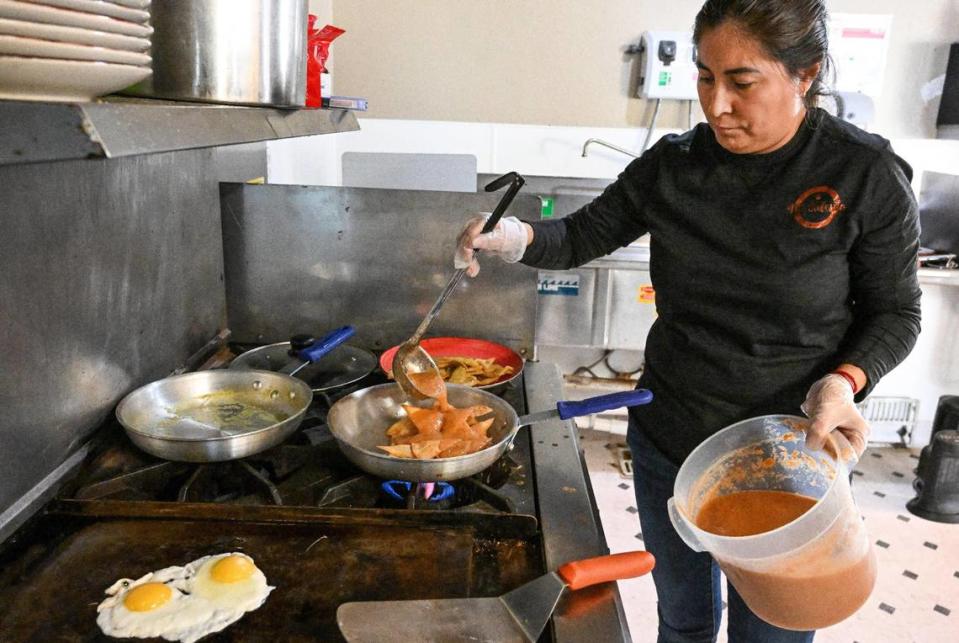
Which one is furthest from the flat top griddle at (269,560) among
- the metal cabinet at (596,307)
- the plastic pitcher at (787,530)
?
the metal cabinet at (596,307)

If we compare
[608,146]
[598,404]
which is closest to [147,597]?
[598,404]

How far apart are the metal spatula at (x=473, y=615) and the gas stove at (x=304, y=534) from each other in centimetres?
3

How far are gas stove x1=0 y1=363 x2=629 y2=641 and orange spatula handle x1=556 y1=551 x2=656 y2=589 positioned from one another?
27 millimetres

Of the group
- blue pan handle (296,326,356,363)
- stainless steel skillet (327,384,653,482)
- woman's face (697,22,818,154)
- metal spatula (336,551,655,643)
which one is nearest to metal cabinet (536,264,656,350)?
blue pan handle (296,326,356,363)

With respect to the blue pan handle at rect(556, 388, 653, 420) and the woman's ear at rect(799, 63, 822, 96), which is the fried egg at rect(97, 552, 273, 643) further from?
the woman's ear at rect(799, 63, 822, 96)

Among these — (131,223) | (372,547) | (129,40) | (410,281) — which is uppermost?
(129,40)

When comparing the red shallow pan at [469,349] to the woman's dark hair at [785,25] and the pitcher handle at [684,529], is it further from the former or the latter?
the woman's dark hair at [785,25]

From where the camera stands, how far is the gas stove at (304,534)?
34.7 inches

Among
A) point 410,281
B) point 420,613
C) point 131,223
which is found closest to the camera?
point 420,613

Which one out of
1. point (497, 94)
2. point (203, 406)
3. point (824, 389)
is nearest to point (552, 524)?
point (824, 389)

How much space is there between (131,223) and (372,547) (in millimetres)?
780

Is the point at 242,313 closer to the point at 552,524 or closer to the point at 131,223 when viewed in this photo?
the point at 131,223

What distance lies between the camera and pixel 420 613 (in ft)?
2.81

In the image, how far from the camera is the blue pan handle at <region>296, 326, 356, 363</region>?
5.14ft
